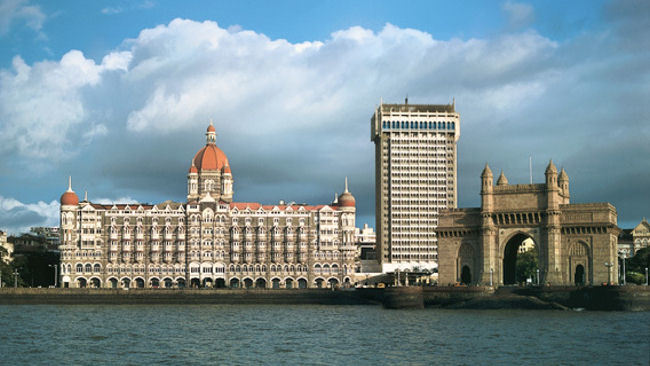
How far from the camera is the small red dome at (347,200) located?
187125 millimetres

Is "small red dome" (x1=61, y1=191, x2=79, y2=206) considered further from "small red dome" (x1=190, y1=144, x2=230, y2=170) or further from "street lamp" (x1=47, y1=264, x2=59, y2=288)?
"small red dome" (x1=190, y1=144, x2=230, y2=170)

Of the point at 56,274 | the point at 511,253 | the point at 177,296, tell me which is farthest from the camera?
the point at 56,274

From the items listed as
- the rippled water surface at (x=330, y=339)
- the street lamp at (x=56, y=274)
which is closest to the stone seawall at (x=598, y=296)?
the rippled water surface at (x=330, y=339)

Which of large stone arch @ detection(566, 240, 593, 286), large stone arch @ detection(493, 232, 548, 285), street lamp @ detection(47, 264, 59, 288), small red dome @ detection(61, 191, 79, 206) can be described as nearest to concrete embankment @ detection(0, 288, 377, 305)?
street lamp @ detection(47, 264, 59, 288)

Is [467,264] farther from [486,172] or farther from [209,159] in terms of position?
[209,159]

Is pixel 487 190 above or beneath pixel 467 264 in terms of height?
above

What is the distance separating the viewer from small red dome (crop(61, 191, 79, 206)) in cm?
18325

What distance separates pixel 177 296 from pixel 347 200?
47358 mm

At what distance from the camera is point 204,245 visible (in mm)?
183250

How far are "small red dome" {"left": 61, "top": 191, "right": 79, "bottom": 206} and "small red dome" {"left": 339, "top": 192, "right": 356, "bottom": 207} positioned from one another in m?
57.6

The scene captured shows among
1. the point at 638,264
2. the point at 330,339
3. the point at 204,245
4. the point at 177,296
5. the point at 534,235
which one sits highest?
the point at 534,235

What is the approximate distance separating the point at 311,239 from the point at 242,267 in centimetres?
1613

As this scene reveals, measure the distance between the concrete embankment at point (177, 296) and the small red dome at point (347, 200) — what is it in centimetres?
3143

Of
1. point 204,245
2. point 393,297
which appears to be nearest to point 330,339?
point 393,297
